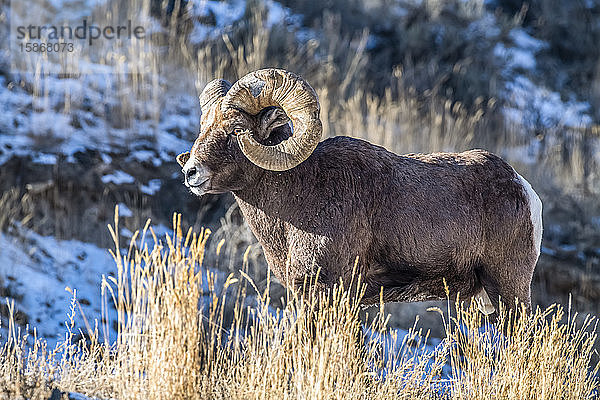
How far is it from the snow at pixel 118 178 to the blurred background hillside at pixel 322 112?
0.02 m

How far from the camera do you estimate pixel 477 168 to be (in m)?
4.80

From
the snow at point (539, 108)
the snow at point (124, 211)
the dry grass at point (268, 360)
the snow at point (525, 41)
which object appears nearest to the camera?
the dry grass at point (268, 360)

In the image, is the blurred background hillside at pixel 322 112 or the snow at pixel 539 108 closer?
the blurred background hillside at pixel 322 112

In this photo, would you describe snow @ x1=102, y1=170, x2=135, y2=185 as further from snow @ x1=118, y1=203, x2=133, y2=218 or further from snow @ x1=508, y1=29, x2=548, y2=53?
snow @ x1=508, y1=29, x2=548, y2=53

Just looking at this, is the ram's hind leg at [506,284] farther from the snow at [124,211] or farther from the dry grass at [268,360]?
the snow at [124,211]

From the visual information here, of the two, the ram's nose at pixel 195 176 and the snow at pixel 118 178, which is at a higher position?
the ram's nose at pixel 195 176

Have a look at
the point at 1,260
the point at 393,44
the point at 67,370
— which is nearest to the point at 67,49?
the point at 1,260

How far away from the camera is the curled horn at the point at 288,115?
166 inches

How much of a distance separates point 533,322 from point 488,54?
921 cm

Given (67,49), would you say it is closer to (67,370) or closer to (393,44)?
(393,44)

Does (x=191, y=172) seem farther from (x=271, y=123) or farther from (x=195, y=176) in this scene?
(x=271, y=123)

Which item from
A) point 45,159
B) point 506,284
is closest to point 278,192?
point 506,284

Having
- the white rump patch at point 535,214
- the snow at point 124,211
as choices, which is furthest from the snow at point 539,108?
the white rump patch at point 535,214

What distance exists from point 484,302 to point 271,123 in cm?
175
